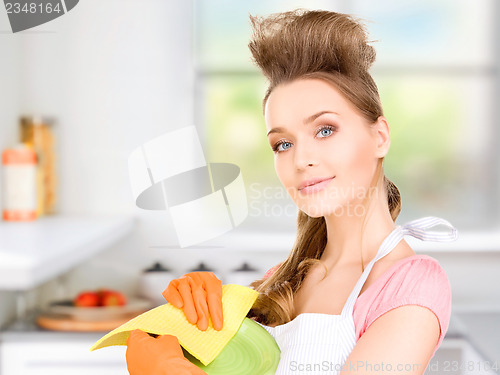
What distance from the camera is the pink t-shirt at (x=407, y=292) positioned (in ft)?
2.24

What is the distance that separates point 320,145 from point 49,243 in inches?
32.2

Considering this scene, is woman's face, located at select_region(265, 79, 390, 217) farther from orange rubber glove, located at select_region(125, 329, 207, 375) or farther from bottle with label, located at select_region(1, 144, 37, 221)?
bottle with label, located at select_region(1, 144, 37, 221)

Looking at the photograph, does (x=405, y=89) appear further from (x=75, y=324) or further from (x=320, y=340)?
(x=320, y=340)

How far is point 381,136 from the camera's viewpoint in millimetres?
810

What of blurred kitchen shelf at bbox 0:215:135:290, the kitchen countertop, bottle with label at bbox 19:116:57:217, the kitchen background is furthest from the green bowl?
bottle with label at bbox 19:116:57:217

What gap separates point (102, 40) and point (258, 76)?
0.54 m

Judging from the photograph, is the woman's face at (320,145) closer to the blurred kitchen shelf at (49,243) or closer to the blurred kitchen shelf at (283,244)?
the blurred kitchen shelf at (49,243)

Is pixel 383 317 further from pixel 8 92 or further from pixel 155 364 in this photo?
pixel 8 92

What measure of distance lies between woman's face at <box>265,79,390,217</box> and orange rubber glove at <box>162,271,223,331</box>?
153mm

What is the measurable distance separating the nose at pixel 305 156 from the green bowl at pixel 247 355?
0.66 ft

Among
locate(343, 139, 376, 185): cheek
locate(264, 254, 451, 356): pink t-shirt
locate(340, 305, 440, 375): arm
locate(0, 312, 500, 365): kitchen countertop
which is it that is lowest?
locate(0, 312, 500, 365): kitchen countertop

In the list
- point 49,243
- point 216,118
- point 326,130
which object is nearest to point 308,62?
point 326,130

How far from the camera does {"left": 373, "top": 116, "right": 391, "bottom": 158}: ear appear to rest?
2.64 feet

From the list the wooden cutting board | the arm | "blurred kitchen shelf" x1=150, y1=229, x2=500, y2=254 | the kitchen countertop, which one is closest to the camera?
the arm
